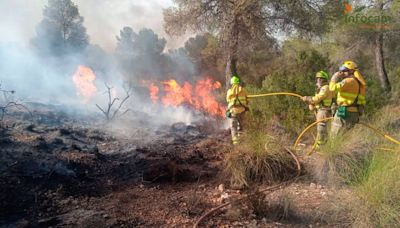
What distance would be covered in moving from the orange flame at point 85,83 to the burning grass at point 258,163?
1780cm

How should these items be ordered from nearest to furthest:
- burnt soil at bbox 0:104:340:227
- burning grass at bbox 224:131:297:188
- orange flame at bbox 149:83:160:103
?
burnt soil at bbox 0:104:340:227
burning grass at bbox 224:131:297:188
orange flame at bbox 149:83:160:103

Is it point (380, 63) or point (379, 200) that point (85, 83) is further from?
point (379, 200)

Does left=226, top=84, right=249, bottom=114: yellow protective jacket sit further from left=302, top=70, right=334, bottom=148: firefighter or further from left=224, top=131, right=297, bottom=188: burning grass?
left=224, top=131, right=297, bottom=188: burning grass

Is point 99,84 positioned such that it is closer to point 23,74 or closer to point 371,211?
point 23,74

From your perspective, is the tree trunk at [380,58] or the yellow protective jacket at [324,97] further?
the tree trunk at [380,58]

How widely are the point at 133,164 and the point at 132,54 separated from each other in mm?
28163

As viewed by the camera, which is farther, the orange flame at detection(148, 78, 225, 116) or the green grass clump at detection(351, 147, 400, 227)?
the orange flame at detection(148, 78, 225, 116)

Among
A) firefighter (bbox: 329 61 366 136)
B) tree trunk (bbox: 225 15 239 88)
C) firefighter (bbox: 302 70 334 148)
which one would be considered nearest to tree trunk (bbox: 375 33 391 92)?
tree trunk (bbox: 225 15 239 88)

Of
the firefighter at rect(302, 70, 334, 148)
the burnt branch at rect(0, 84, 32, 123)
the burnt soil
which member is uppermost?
the burnt branch at rect(0, 84, 32, 123)

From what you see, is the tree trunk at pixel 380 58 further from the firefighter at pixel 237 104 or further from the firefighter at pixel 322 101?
the firefighter at pixel 237 104

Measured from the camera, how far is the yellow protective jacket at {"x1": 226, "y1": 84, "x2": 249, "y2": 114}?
27.7ft

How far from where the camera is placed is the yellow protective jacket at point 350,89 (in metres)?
6.43

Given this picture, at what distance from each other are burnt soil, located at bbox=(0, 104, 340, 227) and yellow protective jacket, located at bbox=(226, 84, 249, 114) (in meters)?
1.16

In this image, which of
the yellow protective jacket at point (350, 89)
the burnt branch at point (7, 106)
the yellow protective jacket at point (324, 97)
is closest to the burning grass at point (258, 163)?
the yellow protective jacket at point (350, 89)
